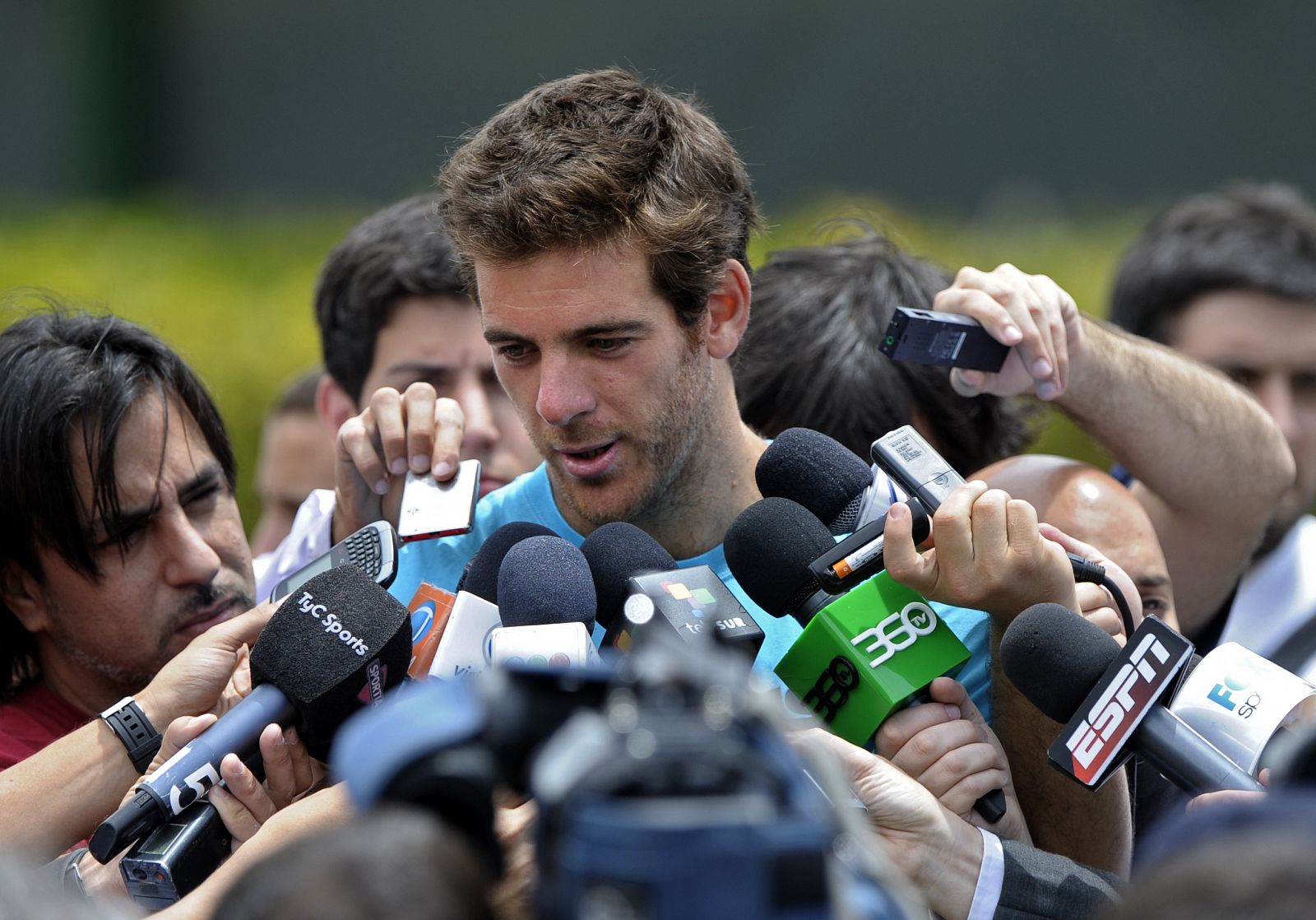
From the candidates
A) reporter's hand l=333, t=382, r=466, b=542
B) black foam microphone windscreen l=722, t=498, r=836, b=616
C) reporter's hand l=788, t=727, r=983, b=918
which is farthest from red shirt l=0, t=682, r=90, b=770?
reporter's hand l=788, t=727, r=983, b=918

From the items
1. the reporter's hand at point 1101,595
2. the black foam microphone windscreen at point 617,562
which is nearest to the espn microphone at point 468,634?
the black foam microphone windscreen at point 617,562

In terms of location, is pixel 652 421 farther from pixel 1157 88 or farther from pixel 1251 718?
pixel 1157 88

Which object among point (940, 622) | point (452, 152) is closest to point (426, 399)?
point (452, 152)

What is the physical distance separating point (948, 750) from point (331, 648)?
903 mm

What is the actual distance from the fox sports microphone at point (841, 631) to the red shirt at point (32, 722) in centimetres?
144

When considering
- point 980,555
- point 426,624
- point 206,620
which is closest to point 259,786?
point 426,624

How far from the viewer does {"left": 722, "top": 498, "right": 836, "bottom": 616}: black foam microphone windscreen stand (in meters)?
2.15

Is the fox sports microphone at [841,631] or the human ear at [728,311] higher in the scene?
the human ear at [728,311]

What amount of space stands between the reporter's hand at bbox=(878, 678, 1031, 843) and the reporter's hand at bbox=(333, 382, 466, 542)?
1.01m

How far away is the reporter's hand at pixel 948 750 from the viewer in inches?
79.6

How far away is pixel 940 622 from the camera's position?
2.14 m

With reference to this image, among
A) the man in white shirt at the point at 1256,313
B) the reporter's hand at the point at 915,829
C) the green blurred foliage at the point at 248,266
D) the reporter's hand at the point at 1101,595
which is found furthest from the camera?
the green blurred foliage at the point at 248,266

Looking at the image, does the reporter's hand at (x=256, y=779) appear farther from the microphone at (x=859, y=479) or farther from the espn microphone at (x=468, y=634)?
the microphone at (x=859, y=479)

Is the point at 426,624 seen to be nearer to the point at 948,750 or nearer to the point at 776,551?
the point at 776,551
